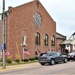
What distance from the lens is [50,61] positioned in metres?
34.3

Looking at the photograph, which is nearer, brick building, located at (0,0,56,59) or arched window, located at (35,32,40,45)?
brick building, located at (0,0,56,59)

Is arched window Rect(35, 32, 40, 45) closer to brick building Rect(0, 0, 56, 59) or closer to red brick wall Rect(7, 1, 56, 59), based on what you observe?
brick building Rect(0, 0, 56, 59)

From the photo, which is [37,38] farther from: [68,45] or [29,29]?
[68,45]

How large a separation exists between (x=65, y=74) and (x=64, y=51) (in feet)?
148

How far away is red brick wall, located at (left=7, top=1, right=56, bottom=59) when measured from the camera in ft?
163

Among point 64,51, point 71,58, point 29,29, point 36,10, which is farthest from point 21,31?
point 64,51

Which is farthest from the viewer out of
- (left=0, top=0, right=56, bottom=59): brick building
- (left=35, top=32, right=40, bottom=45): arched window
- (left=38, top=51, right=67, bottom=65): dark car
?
(left=35, top=32, right=40, bottom=45): arched window

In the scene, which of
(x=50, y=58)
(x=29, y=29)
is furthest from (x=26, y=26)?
(x=50, y=58)

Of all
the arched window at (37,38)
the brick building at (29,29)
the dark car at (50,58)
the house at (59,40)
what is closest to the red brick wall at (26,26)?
the brick building at (29,29)

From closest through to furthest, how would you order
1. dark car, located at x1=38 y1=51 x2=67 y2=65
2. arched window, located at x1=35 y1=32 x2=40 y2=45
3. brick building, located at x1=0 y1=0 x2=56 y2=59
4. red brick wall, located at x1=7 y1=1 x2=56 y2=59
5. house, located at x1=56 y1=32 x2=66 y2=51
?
dark car, located at x1=38 y1=51 x2=67 y2=65
brick building, located at x1=0 y1=0 x2=56 y2=59
red brick wall, located at x1=7 y1=1 x2=56 y2=59
arched window, located at x1=35 y1=32 x2=40 y2=45
house, located at x1=56 y1=32 x2=66 y2=51

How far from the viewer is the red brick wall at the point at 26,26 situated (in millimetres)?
49562

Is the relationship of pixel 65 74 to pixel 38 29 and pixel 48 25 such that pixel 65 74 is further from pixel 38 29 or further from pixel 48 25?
pixel 48 25

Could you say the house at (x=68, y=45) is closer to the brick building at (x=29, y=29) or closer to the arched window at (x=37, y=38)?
the brick building at (x=29, y=29)

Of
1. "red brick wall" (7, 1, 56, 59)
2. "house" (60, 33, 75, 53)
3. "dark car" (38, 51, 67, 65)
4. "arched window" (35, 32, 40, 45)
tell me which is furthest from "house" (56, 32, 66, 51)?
"dark car" (38, 51, 67, 65)
